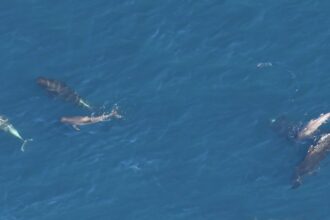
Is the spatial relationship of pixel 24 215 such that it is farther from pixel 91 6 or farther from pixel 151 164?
pixel 91 6

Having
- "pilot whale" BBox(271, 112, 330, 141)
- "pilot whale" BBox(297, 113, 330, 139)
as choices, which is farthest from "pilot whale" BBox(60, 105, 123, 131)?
"pilot whale" BBox(297, 113, 330, 139)

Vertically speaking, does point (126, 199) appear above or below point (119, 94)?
below

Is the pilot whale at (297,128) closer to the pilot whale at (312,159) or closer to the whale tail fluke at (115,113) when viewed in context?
the pilot whale at (312,159)

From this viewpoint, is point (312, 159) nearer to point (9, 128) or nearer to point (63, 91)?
point (63, 91)

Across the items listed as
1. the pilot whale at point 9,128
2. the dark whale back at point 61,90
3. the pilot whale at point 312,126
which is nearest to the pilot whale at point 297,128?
the pilot whale at point 312,126

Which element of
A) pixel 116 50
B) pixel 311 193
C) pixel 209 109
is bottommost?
pixel 311 193

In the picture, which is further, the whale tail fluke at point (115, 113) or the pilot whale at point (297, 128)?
the whale tail fluke at point (115, 113)

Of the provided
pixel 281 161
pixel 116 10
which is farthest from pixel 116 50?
pixel 281 161

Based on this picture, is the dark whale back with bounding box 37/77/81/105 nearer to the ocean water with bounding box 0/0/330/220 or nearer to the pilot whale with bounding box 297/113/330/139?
the ocean water with bounding box 0/0/330/220
